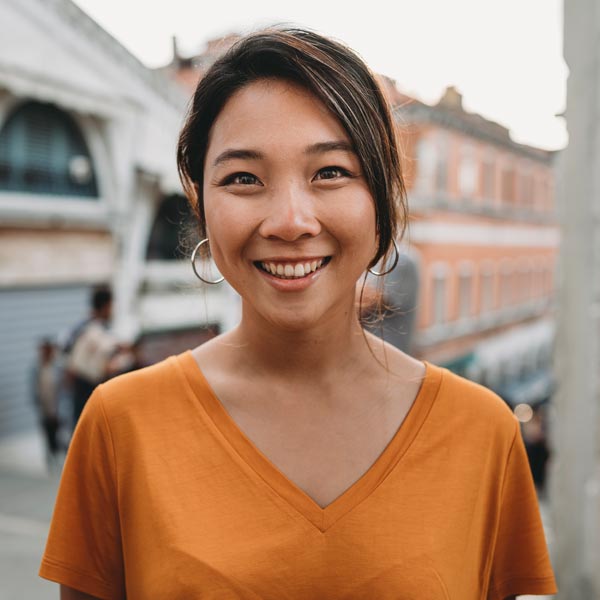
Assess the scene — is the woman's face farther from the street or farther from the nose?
the street

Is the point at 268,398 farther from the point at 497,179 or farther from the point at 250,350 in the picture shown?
the point at 497,179

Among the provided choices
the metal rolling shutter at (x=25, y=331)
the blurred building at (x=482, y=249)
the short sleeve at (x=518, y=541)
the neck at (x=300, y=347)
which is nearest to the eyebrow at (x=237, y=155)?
the neck at (x=300, y=347)

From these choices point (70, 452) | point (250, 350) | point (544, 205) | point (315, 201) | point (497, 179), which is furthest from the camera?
point (544, 205)

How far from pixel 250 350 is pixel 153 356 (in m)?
7.55

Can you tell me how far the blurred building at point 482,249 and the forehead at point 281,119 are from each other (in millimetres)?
10831

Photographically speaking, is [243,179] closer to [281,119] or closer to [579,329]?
[281,119]

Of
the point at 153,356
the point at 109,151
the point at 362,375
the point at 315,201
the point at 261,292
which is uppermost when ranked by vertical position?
the point at 109,151

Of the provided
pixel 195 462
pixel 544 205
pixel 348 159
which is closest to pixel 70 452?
pixel 195 462

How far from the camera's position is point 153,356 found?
8.57 m

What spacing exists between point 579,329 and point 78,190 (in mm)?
5842

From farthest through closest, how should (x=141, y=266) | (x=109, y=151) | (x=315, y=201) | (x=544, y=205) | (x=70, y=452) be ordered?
1. (x=544, y=205)
2. (x=141, y=266)
3. (x=109, y=151)
4. (x=70, y=452)
5. (x=315, y=201)

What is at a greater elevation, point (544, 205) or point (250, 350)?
point (544, 205)

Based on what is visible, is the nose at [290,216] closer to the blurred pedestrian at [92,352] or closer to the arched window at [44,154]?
the blurred pedestrian at [92,352]

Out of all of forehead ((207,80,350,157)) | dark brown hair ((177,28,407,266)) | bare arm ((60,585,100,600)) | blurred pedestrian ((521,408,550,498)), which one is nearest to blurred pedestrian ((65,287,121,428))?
bare arm ((60,585,100,600))
